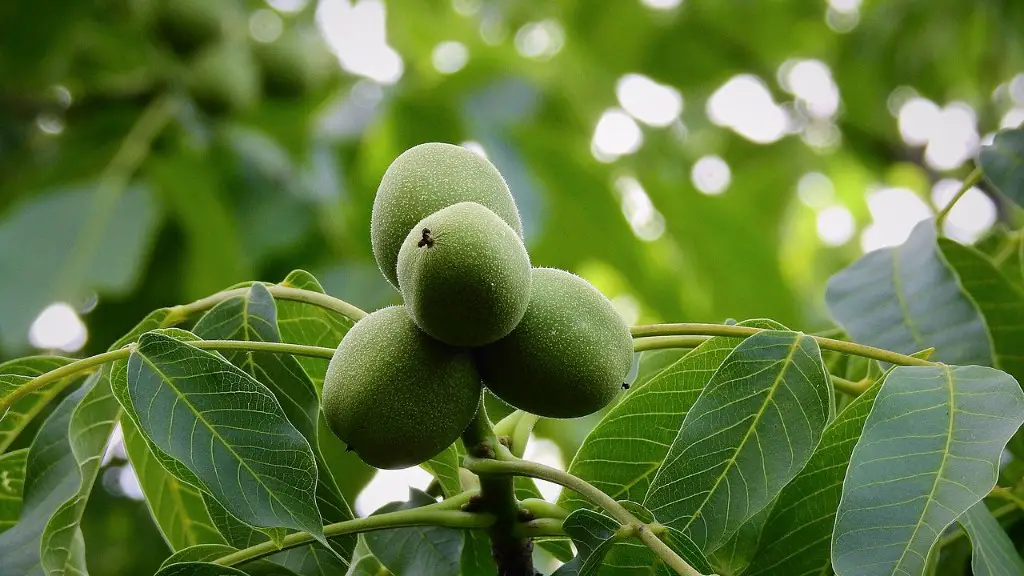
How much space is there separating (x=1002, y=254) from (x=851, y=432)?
0.63 m

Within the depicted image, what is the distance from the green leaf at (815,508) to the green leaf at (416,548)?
0.35 meters

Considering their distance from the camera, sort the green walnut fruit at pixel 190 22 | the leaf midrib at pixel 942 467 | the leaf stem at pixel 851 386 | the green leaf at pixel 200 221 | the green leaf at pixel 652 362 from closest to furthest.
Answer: the leaf midrib at pixel 942 467 < the leaf stem at pixel 851 386 < the green leaf at pixel 652 362 < the green leaf at pixel 200 221 < the green walnut fruit at pixel 190 22

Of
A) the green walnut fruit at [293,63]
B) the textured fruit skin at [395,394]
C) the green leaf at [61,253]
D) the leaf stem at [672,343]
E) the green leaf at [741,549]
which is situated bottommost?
the green leaf at [741,549]

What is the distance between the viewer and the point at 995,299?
56.4 inches

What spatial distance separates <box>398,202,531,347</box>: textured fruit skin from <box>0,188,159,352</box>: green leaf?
5.97 ft

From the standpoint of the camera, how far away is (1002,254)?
1625 mm

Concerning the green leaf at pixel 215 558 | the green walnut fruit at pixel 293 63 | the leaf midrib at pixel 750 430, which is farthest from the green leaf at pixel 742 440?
the green walnut fruit at pixel 293 63

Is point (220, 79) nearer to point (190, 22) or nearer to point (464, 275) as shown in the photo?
point (190, 22)

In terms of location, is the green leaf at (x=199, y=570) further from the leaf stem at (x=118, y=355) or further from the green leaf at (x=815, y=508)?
the green leaf at (x=815, y=508)

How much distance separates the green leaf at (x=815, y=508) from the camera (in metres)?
1.16

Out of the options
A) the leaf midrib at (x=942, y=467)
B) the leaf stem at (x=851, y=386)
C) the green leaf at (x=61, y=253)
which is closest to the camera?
the leaf midrib at (x=942, y=467)

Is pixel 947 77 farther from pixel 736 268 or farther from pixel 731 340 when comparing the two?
pixel 731 340

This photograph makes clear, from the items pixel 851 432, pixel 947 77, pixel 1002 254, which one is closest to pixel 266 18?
pixel 947 77

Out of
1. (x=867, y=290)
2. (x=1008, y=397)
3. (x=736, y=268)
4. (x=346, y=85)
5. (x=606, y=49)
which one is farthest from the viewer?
(x=606, y=49)
